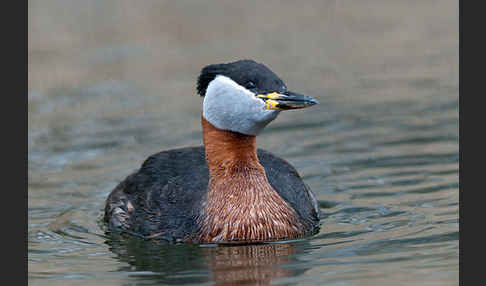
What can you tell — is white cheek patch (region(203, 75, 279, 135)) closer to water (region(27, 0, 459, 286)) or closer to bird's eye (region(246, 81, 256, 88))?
bird's eye (region(246, 81, 256, 88))

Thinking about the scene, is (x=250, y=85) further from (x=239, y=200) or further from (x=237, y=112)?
(x=239, y=200)

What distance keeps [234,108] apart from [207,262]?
1.73 m

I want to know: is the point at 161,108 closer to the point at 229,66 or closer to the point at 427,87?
the point at 427,87

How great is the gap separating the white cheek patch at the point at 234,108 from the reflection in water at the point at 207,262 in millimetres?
1369

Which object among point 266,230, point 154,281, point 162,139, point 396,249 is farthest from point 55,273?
point 162,139

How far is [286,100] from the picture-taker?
398 inches

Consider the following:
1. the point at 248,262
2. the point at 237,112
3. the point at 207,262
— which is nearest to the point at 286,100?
the point at 237,112

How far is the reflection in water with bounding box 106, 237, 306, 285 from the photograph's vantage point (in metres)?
9.72

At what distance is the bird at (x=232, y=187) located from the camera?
410 inches

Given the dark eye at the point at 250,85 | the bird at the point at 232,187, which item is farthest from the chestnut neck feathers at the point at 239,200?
the dark eye at the point at 250,85

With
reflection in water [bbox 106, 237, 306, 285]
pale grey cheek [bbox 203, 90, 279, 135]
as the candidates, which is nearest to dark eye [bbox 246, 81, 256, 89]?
pale grey cheek [bbox 203, 90, 279, 135]

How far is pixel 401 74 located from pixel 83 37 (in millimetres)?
7558

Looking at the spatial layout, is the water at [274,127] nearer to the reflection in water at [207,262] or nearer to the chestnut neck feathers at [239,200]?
the reflection in water at [207,262]

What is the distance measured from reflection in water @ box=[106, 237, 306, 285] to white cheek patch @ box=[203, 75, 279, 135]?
1.37 meters
